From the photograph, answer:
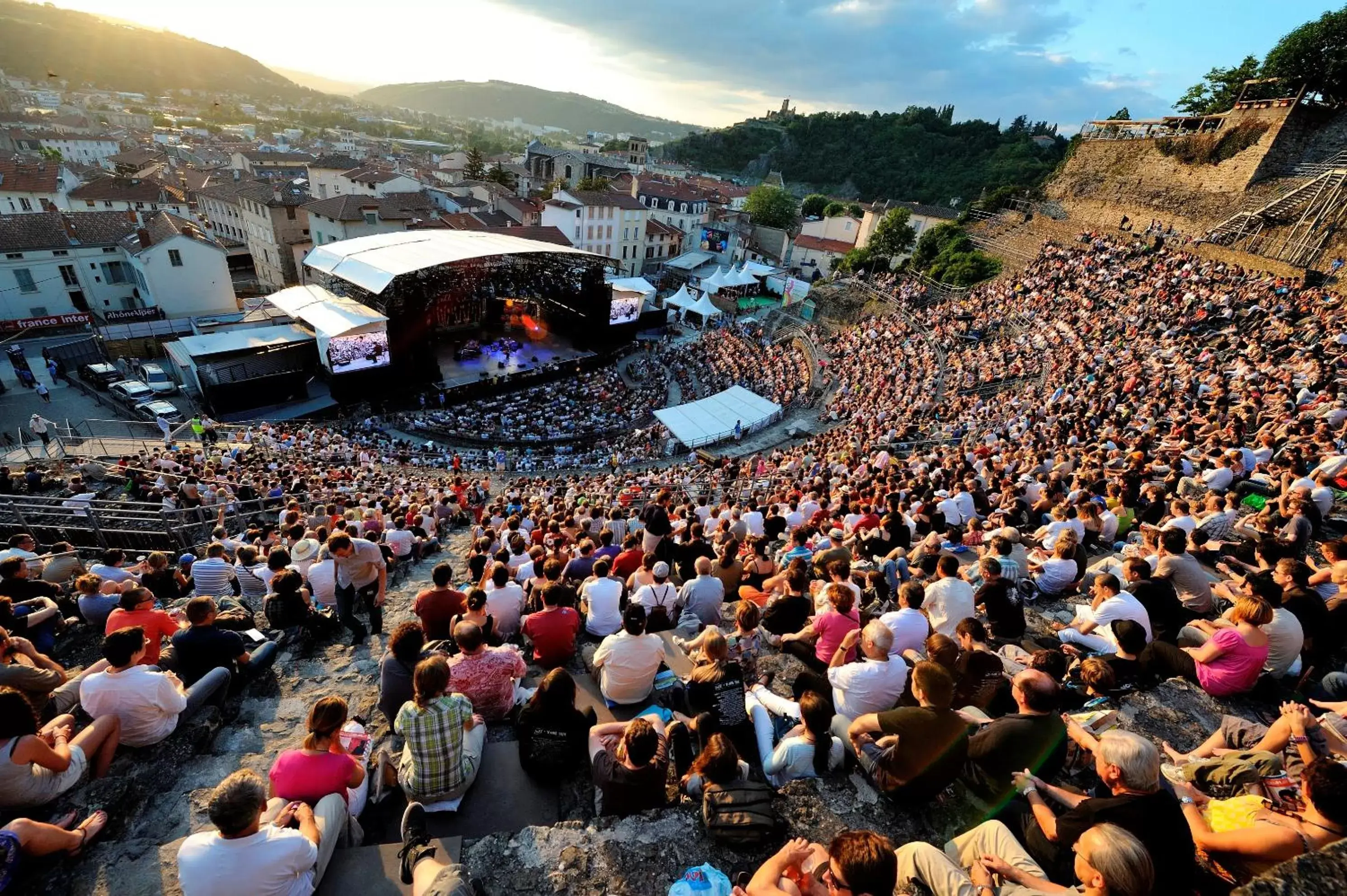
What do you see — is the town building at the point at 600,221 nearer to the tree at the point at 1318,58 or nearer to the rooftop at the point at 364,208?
the rooftop at the point at 364,208

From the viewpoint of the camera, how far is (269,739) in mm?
4152

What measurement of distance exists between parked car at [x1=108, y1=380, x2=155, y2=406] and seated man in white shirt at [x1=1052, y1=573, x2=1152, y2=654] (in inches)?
1129

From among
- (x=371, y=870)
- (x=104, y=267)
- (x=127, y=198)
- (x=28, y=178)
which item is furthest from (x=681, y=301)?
(x=28, y=178)

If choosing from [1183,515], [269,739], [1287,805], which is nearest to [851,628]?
[1287,805]

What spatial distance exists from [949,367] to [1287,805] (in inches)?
814

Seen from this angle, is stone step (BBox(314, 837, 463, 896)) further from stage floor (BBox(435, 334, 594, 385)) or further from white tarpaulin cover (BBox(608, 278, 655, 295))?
white tarpaulin cover (BBox(608, 278, 655, 295))

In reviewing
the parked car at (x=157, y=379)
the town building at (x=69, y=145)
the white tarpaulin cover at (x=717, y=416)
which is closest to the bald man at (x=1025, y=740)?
the white tarpaulin cover at (x=717, y=416)

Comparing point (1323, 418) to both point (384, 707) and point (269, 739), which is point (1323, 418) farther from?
point (269, 739)

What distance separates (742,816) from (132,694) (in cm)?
369

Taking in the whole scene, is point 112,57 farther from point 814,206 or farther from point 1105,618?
point 1105,618

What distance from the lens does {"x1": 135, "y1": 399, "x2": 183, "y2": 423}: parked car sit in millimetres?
20188

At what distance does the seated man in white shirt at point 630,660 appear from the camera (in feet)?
13.5

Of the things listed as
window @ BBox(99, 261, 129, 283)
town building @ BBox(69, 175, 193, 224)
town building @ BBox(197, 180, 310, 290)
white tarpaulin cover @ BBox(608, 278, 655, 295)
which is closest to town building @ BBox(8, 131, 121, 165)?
town building @ BBox(69, 175, 193, 224)

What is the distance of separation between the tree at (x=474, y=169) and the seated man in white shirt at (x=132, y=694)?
6815cm
